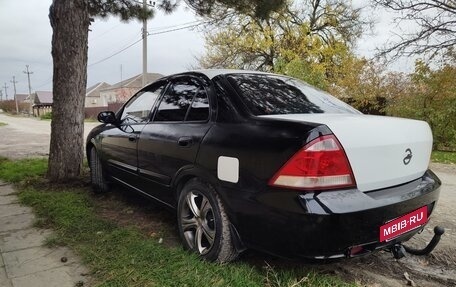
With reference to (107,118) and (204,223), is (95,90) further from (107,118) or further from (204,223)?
(204,223)

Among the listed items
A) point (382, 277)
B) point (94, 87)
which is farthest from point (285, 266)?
point (94, 87)

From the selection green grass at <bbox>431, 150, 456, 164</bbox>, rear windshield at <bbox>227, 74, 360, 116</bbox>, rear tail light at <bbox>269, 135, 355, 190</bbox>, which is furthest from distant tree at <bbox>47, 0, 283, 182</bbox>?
green grass at <bbox>431, 150, 456, 164</bbox>

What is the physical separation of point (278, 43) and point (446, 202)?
20184 millimetres

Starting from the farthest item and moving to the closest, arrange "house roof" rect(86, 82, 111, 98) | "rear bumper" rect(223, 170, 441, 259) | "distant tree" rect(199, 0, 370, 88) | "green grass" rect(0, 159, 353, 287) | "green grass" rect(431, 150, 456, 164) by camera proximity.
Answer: "house roof" rect(86, 82, 111, 98), "distant tree" rect(199, 0, 370, 88), "green grass" rect(431, 150, 456, 164), "green grass" rect(0, 159, 353, 287), "rear bumper" rect(223, 170, 441, 259)

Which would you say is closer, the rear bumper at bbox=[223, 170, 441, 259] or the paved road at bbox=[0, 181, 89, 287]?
the rear bumper at bbox=[223, 170, 441, 259]

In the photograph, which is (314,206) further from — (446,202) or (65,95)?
(65,95)

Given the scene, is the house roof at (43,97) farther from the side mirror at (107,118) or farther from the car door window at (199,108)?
the car door window at (199,108)

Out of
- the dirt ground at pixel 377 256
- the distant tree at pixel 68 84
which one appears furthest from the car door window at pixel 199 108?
the distant tree at pixel 68 84

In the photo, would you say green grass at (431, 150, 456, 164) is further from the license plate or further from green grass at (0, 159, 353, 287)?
green grass at (0, 159, 353, 287)

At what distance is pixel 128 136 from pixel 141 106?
376 mm

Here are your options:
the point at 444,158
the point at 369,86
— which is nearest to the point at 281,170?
the point at 444,158

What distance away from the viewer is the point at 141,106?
13.4ft

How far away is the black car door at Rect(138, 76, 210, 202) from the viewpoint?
2916 mm

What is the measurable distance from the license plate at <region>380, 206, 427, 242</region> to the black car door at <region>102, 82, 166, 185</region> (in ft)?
7.86
